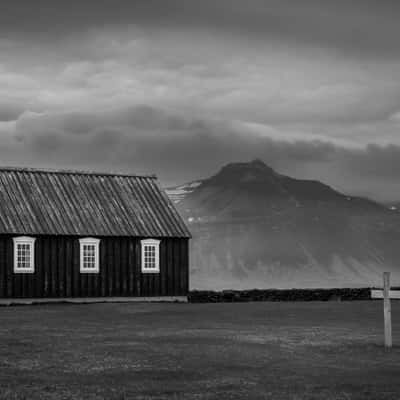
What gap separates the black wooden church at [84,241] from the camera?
51812mm

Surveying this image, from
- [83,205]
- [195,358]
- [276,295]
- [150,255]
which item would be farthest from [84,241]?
[195,358]

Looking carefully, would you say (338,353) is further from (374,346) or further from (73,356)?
(73,356)

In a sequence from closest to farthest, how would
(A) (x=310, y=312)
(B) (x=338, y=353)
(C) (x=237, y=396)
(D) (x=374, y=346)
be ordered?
1. (C) (x=237, y=396)
2. (B) (x=338, y=353)
3. (D) (x=374, y=346)
4. (A) (x=310, y=312)

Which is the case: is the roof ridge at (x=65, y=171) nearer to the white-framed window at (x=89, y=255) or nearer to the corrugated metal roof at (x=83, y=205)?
the corrugated metal roof at (x=83, y=205)

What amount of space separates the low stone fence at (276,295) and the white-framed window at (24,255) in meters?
10.2

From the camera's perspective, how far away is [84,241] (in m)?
53.3

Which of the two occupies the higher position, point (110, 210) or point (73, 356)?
point (110, 210)

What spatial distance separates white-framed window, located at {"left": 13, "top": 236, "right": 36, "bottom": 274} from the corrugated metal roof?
52 cm

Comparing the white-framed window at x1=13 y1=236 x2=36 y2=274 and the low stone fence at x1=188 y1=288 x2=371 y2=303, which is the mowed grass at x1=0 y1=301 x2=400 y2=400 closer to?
the white-framed window at x1=13 y1=236 x2=36 y2=274

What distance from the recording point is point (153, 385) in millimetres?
17891

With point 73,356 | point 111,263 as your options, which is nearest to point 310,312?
point 111,263

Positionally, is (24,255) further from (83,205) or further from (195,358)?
(195,358)

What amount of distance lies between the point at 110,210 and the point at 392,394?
133 feet

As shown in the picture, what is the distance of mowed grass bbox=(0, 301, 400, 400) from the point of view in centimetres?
1739
